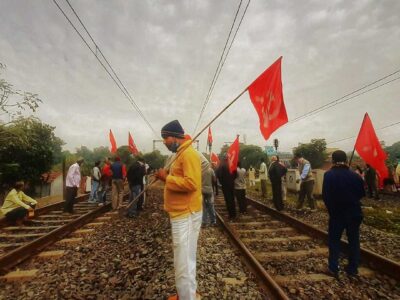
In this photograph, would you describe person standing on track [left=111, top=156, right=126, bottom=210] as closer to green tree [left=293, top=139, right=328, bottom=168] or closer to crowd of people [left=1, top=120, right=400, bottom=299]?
crowd of people [left=1, top=120, right=400, bottom=299]

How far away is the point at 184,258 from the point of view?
8.98 feet

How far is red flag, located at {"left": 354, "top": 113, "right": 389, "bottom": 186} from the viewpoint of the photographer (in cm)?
476

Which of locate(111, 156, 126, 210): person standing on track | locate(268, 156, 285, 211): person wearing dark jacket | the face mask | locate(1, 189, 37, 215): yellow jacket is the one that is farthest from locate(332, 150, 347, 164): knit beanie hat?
locate(1, 189, 37, 215): yellow jacket

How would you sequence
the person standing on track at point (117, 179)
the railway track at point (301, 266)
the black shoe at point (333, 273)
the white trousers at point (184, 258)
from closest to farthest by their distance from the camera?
the white trousers at point (184, 258), the railway track at point (301, 266), the black shoe at point (333, 273), the person standing on track at point (117, 179)

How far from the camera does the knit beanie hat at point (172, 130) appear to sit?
3.14m

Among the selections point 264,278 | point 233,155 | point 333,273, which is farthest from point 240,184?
point 264,278

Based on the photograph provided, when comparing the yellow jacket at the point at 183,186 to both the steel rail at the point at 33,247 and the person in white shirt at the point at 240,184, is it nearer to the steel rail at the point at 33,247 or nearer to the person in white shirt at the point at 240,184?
the steel rail at the point at 33,247

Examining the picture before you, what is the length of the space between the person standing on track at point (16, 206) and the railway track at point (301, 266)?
225 inches

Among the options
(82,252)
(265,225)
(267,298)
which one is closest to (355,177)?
(267,298)

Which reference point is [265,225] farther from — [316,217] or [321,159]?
[321,159]

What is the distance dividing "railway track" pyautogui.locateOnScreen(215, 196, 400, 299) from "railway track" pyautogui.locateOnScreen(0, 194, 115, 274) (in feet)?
13.1

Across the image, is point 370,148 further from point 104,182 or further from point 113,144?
point 104,182

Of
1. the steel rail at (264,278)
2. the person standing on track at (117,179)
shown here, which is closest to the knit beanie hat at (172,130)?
the steel rail at (264,278)

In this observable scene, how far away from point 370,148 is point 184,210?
395cm
